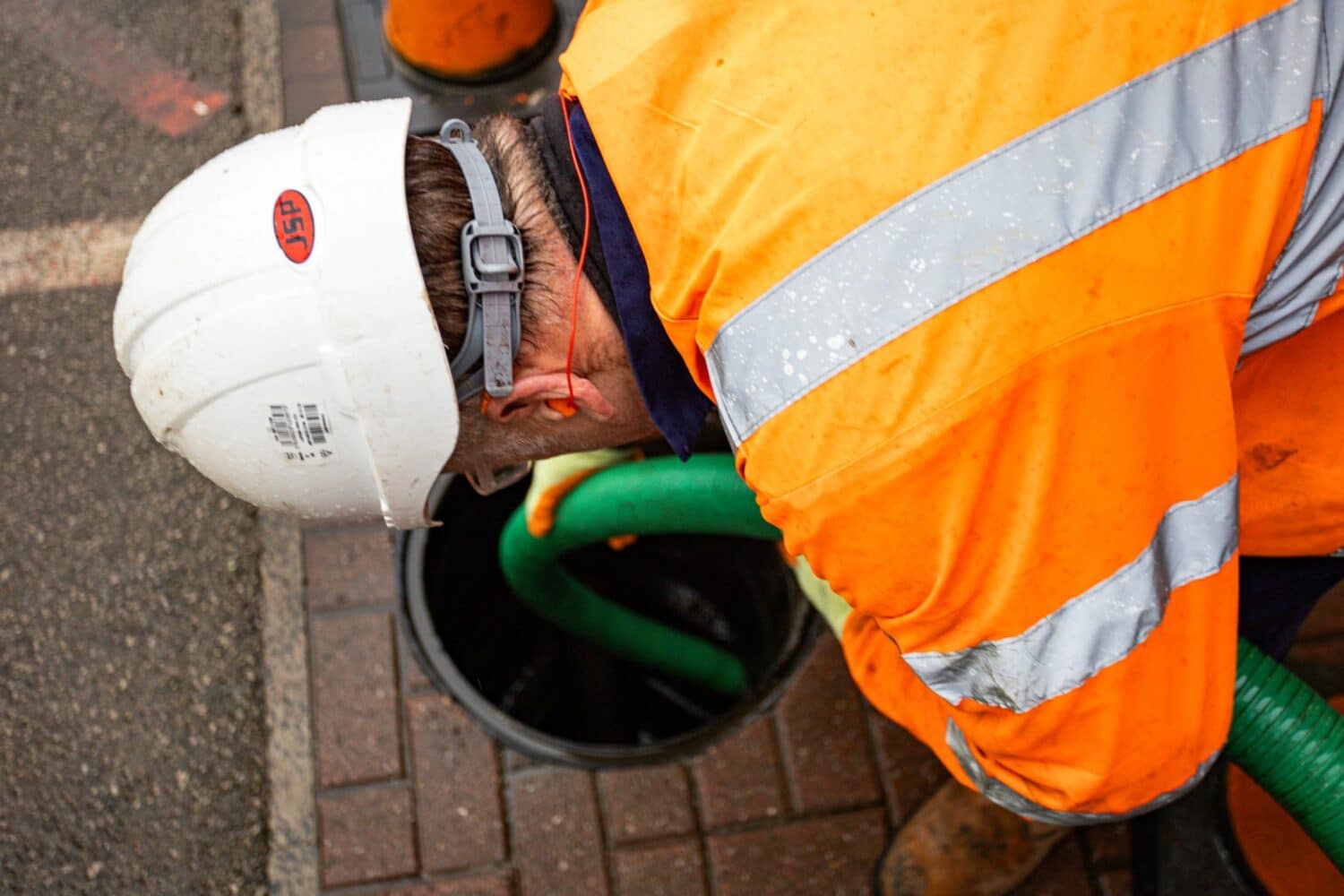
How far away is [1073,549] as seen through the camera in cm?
131

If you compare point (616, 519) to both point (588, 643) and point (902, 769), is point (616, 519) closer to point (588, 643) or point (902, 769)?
point (902, 769)

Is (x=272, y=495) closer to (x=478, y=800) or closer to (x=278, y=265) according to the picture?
(x=278, y=265)

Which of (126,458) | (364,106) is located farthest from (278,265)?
(126,458)

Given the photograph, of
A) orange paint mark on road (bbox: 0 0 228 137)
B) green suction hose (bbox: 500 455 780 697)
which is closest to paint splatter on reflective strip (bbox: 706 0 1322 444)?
green suction hose (bbox: 500 455 780 697)

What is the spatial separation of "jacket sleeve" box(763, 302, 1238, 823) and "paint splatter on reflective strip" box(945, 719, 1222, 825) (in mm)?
44

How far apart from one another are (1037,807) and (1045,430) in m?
0.70

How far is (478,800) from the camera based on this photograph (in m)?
2.77

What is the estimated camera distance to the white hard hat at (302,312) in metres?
1.60

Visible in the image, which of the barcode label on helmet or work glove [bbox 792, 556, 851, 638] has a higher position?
the barcode label on helmet

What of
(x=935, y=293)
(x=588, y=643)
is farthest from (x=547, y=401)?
(x=588, y=643)

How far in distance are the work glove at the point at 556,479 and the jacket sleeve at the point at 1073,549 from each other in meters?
1.24

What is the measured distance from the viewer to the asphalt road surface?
276cm

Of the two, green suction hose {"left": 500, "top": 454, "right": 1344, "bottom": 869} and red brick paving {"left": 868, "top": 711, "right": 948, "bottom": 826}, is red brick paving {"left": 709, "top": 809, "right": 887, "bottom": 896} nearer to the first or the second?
red brick paving {"left": 868, "top": 711, "right": 948, "bottom": 826}

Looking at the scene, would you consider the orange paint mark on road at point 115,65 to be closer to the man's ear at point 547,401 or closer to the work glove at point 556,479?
the work glove at point 556,479
